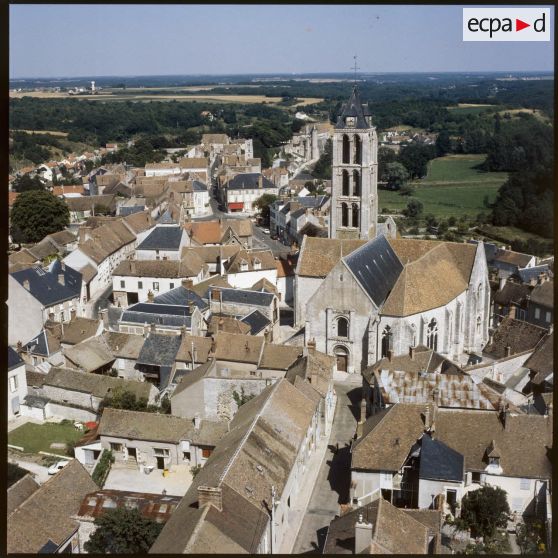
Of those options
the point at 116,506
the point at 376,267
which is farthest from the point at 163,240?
the point at 116,506

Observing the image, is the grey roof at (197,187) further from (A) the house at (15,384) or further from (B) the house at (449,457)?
(B) the house at (449,457)

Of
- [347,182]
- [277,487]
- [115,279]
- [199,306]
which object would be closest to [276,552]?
[277,487]

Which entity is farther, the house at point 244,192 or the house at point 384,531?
the house at point 244,192

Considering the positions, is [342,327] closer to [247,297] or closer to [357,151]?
[247,297]

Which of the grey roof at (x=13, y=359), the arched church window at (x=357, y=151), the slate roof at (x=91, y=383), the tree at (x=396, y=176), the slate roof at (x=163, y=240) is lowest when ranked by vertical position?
the slate roof at (x=91, y=383)

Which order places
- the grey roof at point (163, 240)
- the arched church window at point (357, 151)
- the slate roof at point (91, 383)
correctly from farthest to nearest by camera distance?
the grey roof at point (163, 240), the arched church window at point (357, 151), the slate roof at point (91, 383)

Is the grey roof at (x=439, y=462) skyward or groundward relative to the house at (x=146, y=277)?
groundward

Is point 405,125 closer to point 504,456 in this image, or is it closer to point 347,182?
point 347,182

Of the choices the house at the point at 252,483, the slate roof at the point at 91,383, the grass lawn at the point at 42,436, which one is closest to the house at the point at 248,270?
the slate roof at the point at 91,383
